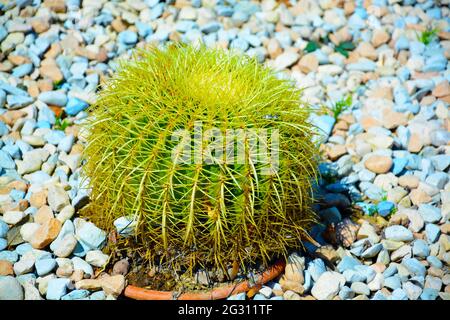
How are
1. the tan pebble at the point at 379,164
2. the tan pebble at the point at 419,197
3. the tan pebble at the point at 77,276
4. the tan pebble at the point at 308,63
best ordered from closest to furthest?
the tan pebble at the point at 77,276 → the tan pebble at the point at 419,197 → the tan pebble at the point at 379,164 → the tan pebble at the point at 308,63

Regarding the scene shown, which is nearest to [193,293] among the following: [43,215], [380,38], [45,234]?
[45,234]

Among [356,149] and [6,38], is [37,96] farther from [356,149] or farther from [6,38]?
[356,149]

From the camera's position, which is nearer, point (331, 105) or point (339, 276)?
point (339, 276)

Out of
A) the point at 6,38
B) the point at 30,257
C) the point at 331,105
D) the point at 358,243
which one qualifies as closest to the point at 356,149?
the point at 331,105

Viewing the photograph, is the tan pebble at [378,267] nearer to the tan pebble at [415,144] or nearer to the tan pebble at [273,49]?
the tan pebble at [415,144]
